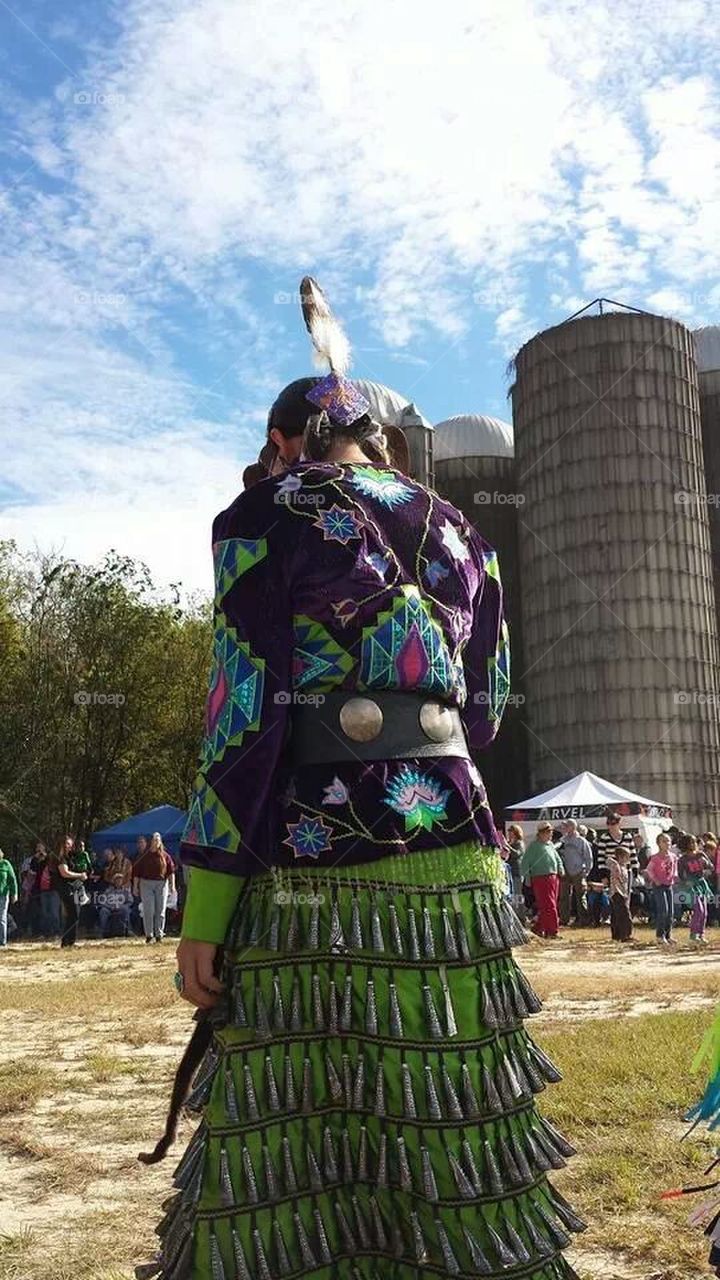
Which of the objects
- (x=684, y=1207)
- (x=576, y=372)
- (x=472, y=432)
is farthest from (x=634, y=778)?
(x=684, y=1207)

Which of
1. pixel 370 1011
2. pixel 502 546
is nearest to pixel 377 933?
pixel 370 1011

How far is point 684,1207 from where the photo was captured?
3752 mm

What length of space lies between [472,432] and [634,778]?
1578 centimetres

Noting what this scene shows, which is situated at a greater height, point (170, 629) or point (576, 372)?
point (576, 372)

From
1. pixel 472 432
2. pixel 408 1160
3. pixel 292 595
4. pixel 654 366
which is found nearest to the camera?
pixel 408 1160

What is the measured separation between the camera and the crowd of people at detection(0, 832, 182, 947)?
57.9 ft

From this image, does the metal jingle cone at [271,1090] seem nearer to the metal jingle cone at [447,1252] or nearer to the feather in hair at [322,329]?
the metal jingle cone at [447,1252]

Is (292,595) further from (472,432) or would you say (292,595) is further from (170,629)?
(472,432)

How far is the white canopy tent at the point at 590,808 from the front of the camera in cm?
2159

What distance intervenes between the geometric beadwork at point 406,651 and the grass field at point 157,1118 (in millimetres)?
1476

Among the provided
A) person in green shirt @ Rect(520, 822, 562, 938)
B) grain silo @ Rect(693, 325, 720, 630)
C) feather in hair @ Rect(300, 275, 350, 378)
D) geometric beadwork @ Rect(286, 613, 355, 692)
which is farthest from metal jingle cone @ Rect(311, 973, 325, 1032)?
grain silo @ Rect(693, 325, 720, 630)

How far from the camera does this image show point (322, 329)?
9.72 ft

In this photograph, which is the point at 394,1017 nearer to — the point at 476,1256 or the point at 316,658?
the point at 476,1256

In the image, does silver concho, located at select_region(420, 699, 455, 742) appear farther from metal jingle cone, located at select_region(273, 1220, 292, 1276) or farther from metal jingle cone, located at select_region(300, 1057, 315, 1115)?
metal jingle cone, located at select_region(273, 1220, 292, 1276)
